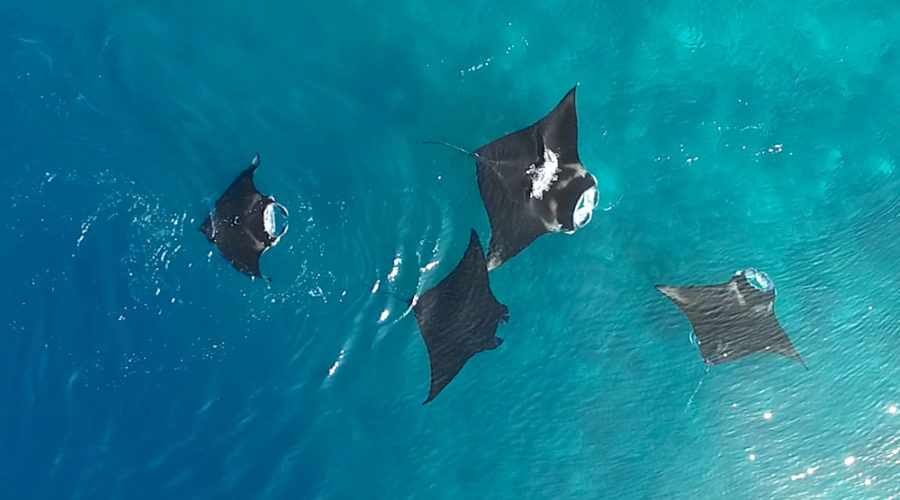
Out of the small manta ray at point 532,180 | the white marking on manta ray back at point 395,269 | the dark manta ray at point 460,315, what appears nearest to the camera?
the small manta ray at point 532,180

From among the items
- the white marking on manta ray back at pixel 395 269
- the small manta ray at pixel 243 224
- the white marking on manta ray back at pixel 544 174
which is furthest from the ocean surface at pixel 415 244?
the white marking on manta ray back at pixel 544 174

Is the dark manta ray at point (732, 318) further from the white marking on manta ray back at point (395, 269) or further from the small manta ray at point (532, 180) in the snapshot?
the white marking on manta ray back at point (395, 269)

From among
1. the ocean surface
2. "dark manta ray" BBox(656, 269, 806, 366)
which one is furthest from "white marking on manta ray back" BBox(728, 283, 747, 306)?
the ocean surface

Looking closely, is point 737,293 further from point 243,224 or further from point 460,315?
point 243,224

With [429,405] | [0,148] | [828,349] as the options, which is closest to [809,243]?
[828,349]

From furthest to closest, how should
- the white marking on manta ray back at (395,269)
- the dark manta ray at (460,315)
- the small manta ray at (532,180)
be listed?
the white marking on manta ray back at (395,269) → the dark manta ray at (460,315) → the small manta ray at (532,180)

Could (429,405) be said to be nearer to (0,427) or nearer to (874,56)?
(0,427)

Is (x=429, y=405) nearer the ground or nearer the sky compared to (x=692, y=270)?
nearer the sky
